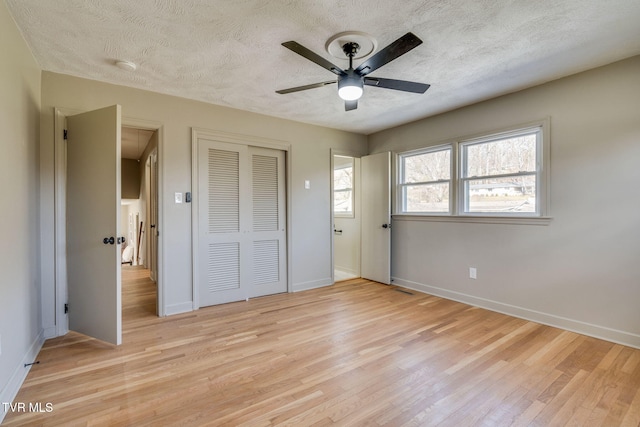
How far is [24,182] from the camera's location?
2262mm

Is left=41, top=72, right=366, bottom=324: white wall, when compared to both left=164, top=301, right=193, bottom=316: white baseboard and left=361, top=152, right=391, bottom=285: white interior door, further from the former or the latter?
left=361, top=152, right=391, bottom=285: white interior door

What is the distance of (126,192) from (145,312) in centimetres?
458

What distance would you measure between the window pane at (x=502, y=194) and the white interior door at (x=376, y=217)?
1.21 meters

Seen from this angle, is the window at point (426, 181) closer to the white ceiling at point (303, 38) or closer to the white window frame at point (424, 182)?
the white window frame at point (424, 182)

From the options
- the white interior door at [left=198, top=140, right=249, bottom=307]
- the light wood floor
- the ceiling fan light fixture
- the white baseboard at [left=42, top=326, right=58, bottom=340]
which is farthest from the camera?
the white interior door at [left=198, top=140, right=249, bottom=307]

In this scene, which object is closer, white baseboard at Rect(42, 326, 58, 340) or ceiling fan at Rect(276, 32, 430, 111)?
ceiling fan at Rect(276, 32, 430, 111)

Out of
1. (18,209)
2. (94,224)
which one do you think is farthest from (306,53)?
(94,224)

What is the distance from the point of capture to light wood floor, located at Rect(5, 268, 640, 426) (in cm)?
173

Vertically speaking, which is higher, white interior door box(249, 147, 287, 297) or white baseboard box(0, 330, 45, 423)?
white interior door box(249, 147, 287, 297)

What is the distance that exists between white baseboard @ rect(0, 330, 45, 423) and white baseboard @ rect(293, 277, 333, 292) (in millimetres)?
2728

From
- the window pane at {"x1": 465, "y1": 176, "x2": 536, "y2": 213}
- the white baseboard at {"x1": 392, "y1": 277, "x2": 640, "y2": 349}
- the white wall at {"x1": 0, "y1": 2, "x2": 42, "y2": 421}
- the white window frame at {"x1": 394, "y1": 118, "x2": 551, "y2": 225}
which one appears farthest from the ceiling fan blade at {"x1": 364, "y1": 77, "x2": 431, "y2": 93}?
the white baseboard at {"x1": 392, "y1": 277, "x2": 640, "y2": 349}

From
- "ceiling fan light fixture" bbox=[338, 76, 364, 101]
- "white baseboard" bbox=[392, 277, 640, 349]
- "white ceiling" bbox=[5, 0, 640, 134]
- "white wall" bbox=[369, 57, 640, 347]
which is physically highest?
"white ceiling" bbox=[5, 0, 640, 134]

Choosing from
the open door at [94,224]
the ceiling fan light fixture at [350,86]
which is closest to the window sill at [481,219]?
the ceiling fan light fixture at [350,86]

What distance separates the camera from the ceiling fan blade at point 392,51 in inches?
69.4
